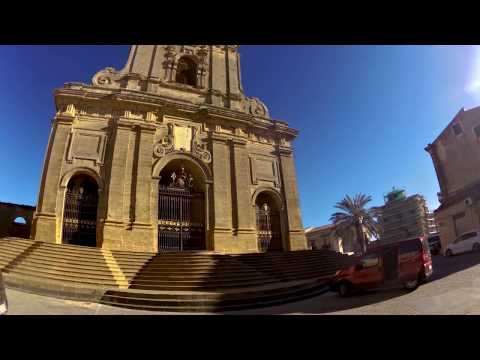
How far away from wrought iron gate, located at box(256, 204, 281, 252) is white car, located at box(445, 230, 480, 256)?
955cm

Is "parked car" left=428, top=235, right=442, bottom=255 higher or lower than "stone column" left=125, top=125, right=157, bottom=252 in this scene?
lower

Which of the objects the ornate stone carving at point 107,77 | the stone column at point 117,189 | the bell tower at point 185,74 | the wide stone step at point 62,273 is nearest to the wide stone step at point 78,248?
the wide stone step at point 62,273

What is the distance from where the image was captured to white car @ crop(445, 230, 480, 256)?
4495mm

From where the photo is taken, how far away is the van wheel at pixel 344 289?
4.74 m

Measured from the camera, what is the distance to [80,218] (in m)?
11.8

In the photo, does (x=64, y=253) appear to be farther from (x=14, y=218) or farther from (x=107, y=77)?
(x=14, y=218)

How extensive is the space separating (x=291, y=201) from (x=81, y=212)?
11214mm

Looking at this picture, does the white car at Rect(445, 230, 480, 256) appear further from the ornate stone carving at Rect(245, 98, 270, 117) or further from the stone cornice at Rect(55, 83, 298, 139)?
the ornate stone carving at Rect(245, 98, 270, 117)

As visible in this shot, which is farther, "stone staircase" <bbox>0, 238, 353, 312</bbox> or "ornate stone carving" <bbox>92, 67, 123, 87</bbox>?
"ornate stone carving" <bbox>92, 67, 123, 87</bbox>

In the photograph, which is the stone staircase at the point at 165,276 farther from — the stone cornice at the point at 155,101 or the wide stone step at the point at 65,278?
the stone cornice at the point at 155,101

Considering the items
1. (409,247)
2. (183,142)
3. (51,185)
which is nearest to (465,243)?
(409,247)

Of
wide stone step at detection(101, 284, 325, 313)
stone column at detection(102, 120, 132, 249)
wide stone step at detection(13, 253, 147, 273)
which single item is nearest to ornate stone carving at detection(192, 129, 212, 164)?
stone column at detection(102, 120, 132, 249)

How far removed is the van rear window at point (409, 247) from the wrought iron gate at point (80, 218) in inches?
474
